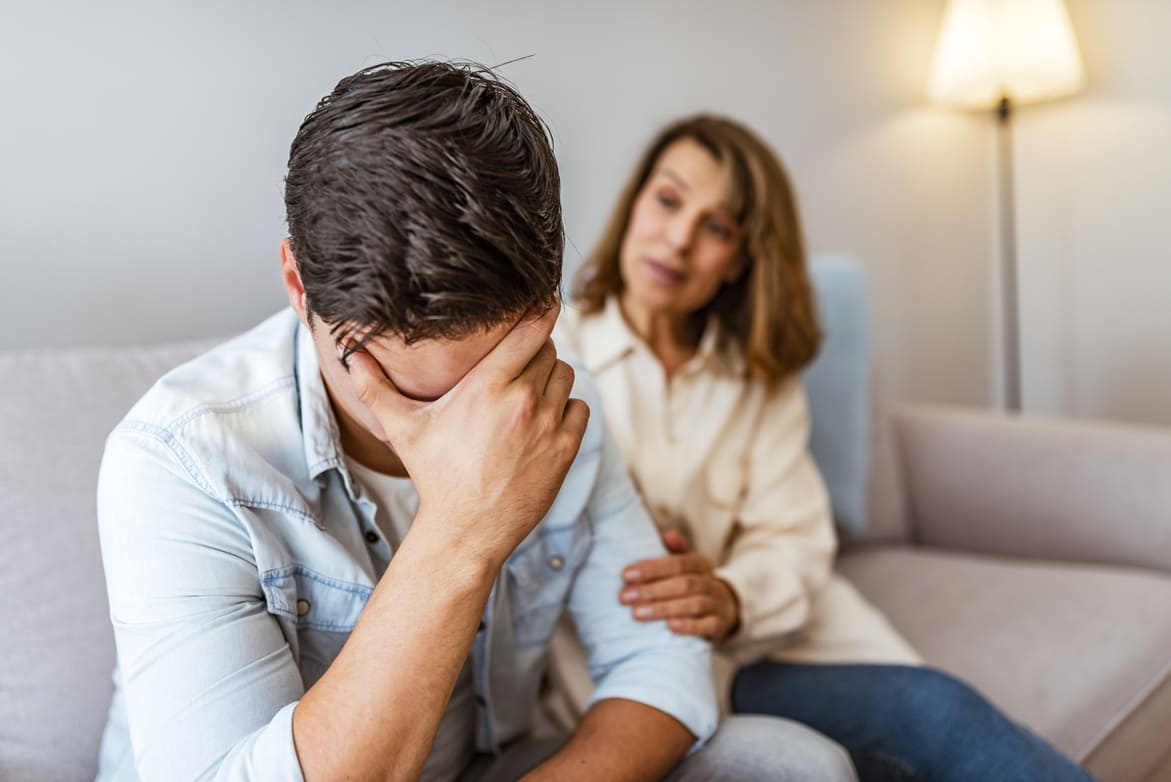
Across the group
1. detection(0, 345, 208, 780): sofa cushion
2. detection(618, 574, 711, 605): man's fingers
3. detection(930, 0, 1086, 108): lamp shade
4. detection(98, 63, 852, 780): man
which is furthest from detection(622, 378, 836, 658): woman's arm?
detection(930, 0, 1086, 108): lamp shade

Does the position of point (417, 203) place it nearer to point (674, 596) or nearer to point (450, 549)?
point (450, 549)

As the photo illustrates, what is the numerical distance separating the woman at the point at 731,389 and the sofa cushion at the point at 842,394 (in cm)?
27

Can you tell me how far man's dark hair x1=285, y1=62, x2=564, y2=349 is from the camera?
0.58 metres

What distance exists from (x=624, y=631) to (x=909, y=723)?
1.26ft

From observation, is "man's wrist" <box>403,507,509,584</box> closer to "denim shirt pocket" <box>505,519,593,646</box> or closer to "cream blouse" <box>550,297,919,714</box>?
"denim shirt pocket" <box>505,519,593,646</box>

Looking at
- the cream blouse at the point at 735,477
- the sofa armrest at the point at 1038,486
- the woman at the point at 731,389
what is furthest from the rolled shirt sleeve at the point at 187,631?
the sofa armrest at the point at 1038,486

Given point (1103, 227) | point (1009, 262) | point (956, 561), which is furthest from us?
point (1009, 262)

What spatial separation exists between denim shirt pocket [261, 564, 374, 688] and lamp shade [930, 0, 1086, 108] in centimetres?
217

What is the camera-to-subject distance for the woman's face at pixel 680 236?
1351mm

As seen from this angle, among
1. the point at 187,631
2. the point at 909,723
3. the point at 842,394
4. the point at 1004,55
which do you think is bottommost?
the point at 909,723

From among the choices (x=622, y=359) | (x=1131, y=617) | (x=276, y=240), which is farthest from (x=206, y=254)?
(x=1131, y=617)

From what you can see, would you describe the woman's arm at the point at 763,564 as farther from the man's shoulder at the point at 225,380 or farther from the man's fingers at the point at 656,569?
the man's shoulder at the point at 225,380

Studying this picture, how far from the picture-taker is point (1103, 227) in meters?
2.50

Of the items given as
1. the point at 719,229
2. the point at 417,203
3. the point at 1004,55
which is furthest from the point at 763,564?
the point at 1004,55
